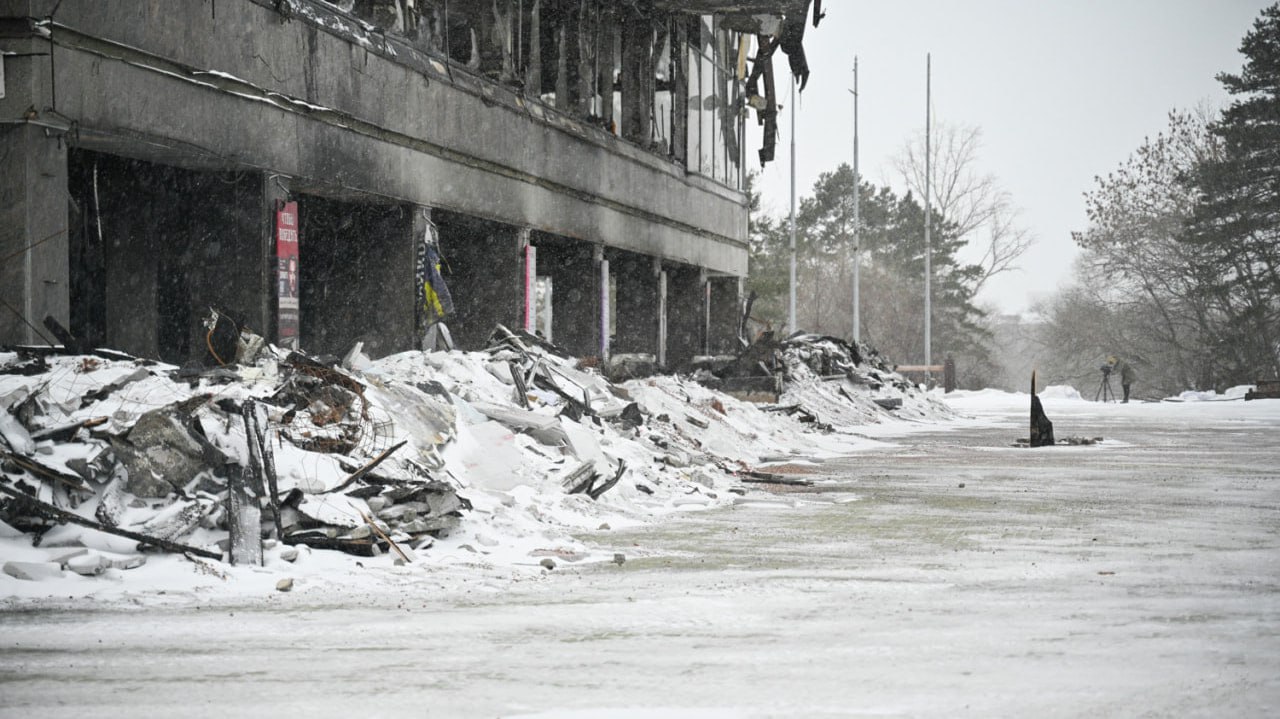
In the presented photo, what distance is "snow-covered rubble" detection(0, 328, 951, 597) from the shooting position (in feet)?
24.3

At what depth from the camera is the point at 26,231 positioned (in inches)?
435

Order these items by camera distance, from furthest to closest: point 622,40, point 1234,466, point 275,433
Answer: point 622,40, point 1234,466, point 275,433

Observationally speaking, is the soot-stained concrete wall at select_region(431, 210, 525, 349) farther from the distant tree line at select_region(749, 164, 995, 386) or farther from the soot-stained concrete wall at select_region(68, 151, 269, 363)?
the distant tree line at select_region(749, 164, 995, 386)

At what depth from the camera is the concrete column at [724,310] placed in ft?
120

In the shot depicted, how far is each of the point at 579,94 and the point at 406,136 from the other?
7.61m

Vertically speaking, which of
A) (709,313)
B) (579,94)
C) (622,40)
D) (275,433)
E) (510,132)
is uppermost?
(622,40)

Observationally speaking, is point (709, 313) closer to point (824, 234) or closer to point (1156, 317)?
point (1156, 317)

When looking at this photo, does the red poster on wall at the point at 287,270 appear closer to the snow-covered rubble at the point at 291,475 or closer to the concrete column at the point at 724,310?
the snow-covered rubble at the point at 291,475

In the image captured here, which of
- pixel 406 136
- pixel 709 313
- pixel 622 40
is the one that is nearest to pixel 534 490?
pixel 406 136

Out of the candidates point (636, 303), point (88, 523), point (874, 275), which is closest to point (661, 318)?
point (636, 303)

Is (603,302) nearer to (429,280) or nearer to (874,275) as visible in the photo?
(429,280)

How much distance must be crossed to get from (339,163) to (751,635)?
12.3 m

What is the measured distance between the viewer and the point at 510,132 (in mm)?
21281

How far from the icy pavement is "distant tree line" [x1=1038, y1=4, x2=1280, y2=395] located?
41699 millimetres
